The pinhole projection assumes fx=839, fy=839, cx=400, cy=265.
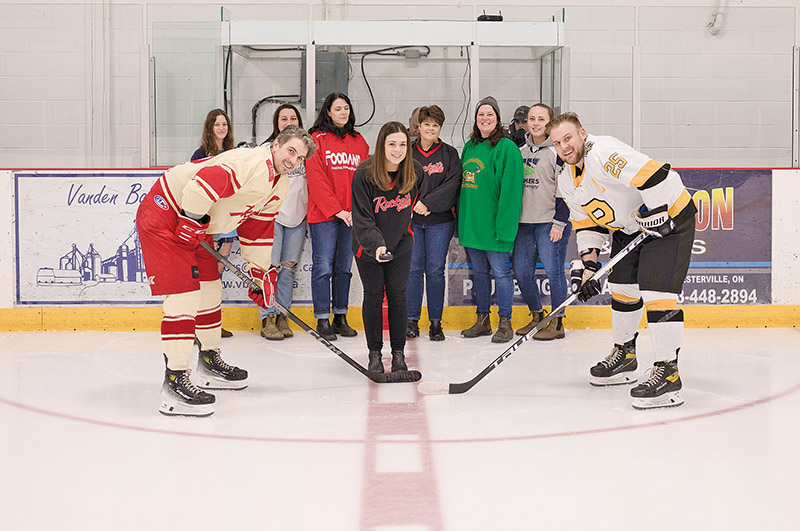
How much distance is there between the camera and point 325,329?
4.50 meters

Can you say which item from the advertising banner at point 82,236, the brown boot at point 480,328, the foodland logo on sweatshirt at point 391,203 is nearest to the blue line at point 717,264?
the brown boot at point 480,328

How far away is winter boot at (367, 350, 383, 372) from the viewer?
351 cm

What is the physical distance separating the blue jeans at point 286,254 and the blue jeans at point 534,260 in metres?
1.19

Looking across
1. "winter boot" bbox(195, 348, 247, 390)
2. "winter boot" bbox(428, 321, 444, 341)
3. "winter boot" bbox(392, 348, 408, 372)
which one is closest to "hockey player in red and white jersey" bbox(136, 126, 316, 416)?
Answer: "winter boot" bbox(195, 348, 247, 390)

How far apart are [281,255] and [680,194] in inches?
92.9

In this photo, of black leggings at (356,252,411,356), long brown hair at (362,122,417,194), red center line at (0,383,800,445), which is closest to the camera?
red center line at (0,383,800,445)

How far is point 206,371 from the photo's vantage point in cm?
338

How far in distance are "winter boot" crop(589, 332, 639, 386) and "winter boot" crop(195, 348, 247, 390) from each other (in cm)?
143

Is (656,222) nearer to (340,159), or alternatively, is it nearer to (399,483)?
(399,483)

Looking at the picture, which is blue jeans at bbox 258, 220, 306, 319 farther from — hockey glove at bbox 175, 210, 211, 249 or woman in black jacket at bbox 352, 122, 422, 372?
hockey glove at bbox 175, 210, 211, 249

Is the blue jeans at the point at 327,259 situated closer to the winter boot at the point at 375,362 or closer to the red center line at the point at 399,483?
the winter boot at the point at 375,362

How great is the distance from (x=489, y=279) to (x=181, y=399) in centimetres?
213

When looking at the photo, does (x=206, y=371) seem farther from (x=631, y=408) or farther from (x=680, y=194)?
(x=680, y=194)

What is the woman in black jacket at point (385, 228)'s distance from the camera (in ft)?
10.9
